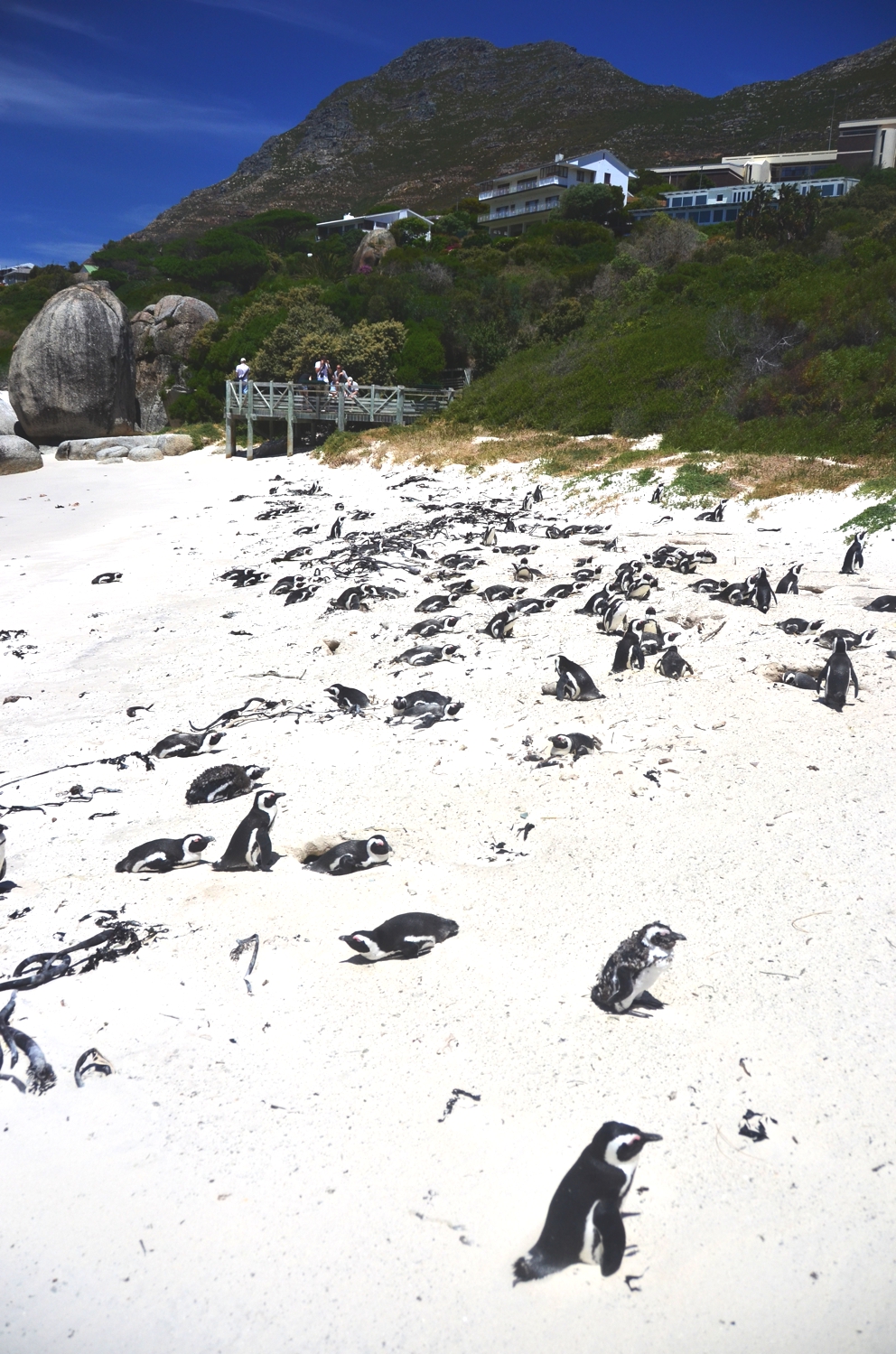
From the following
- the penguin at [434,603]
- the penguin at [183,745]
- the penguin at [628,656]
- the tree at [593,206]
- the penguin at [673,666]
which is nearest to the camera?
the penguin at [183,745]

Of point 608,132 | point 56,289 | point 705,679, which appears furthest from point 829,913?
point 608,132

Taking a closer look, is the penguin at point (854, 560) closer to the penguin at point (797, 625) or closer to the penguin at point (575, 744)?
the penguin at point (797, 625)

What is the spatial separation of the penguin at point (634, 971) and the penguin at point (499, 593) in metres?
5.24

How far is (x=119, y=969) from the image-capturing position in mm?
3379

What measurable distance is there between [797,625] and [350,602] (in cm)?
413

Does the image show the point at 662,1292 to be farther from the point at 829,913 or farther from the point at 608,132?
the point at 608,132

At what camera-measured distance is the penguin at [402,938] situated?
339 cm

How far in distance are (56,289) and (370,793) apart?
49060 millimetres

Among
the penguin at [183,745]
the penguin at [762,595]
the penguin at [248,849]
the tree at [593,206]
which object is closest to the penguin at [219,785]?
the penguin at [183,745]

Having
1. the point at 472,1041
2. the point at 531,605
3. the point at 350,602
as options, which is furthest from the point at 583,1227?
the point at 350,602

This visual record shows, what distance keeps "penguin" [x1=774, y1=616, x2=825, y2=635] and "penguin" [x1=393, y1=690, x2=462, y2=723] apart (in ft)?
8.95

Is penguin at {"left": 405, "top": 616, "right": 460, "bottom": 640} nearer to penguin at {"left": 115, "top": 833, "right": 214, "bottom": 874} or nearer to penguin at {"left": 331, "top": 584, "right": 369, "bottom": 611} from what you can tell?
penguin at {"left": 331, "top": 584, "right": 369, "bottom": 611}

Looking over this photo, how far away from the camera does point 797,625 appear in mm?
6824

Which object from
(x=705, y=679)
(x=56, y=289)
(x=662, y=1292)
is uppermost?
(x=56, y=289)
